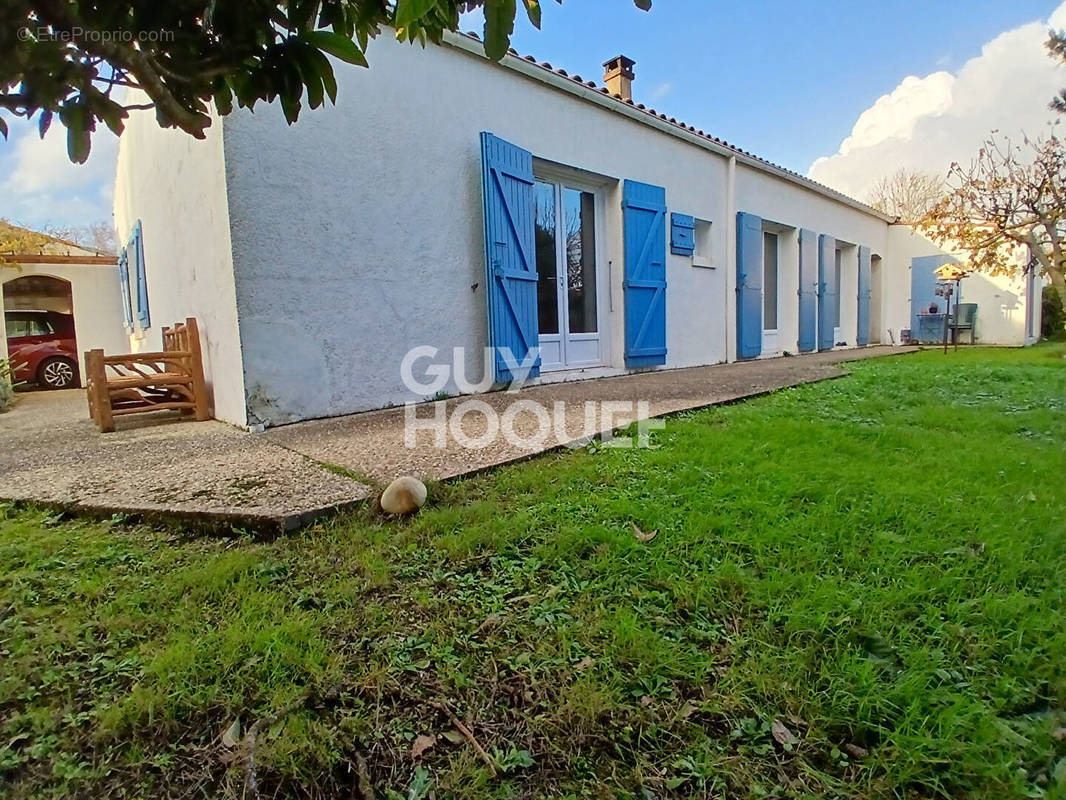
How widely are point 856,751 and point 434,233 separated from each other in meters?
4.61

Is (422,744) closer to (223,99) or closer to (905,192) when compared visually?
(223,99)

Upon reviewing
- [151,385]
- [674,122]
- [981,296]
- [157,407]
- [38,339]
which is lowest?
[157,407]

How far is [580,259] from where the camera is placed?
21.1 ft

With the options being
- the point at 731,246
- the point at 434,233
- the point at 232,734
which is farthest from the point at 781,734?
the point at 731,246

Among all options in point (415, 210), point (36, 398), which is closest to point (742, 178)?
point (415, 210)

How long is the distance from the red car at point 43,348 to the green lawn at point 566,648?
1026 cm

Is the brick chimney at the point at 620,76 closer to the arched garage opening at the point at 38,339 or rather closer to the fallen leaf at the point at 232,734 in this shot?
the fallen leaf at the point at 232,734

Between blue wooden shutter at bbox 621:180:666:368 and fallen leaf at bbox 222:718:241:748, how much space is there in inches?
237

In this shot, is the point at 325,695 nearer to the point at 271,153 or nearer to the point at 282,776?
the point at 282,776

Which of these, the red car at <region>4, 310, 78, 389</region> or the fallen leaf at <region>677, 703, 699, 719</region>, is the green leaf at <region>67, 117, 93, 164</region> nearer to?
the fallen leaf at <region>677, 703, 699, 719</region>

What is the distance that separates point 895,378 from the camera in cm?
559

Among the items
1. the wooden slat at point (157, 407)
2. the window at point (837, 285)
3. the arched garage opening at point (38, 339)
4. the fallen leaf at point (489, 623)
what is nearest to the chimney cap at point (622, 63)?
the window at point (837, 285)

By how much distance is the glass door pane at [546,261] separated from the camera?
234 inches

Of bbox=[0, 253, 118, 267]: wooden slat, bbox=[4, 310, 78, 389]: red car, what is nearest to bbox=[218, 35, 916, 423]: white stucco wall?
bbox=[0, 253, 118, 267]: wooden slat
